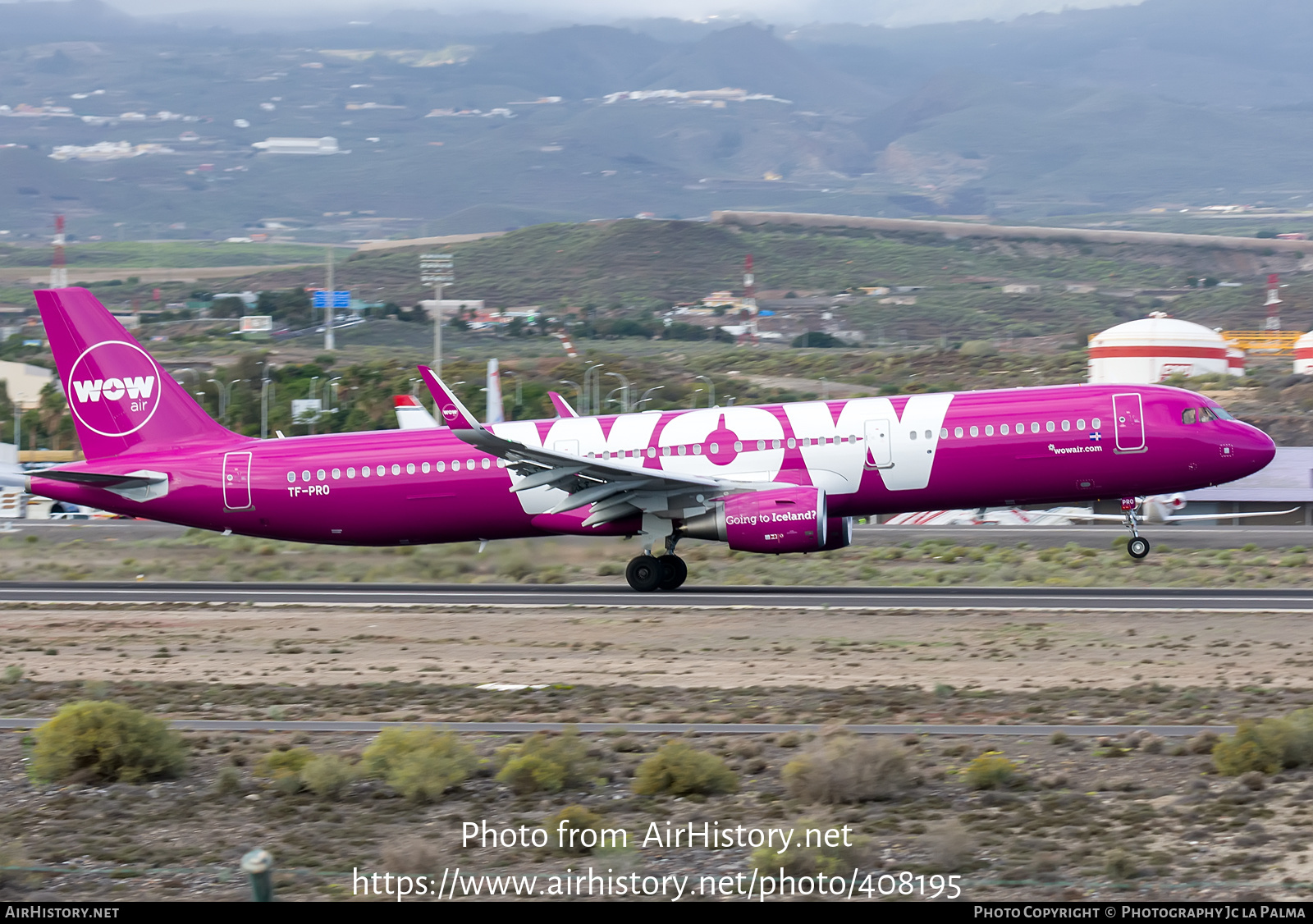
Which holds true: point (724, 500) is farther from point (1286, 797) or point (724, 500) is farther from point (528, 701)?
point (1286, 797)

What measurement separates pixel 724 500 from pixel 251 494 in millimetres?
10601

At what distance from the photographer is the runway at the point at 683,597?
29.2 meters

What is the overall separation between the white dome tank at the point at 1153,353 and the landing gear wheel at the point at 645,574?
219 feet

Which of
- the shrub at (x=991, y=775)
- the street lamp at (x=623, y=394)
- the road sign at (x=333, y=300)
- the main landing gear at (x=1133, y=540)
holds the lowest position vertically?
the shrub at (x=991, y=775)


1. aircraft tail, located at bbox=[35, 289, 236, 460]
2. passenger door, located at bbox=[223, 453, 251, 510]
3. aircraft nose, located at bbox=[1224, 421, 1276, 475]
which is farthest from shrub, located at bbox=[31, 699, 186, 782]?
aircraft nose, located at bbox=[1224, 421, 1276, 475]

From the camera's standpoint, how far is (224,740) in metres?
17.5

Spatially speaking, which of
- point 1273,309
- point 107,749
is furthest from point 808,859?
point 1273,309

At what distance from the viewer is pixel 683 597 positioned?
31.2 m

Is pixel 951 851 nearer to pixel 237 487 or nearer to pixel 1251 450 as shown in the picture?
pixel 1251 450

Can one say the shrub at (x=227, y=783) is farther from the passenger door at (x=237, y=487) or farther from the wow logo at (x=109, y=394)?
the wow logo at (x=109, y=394)

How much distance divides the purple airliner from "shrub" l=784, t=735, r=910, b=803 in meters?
14.7

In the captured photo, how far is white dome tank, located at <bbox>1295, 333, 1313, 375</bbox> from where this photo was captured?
96.2 m

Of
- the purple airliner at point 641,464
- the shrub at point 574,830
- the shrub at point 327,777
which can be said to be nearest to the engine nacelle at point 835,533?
the purple airliner at point 641,464

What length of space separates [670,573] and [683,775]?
1719cm
